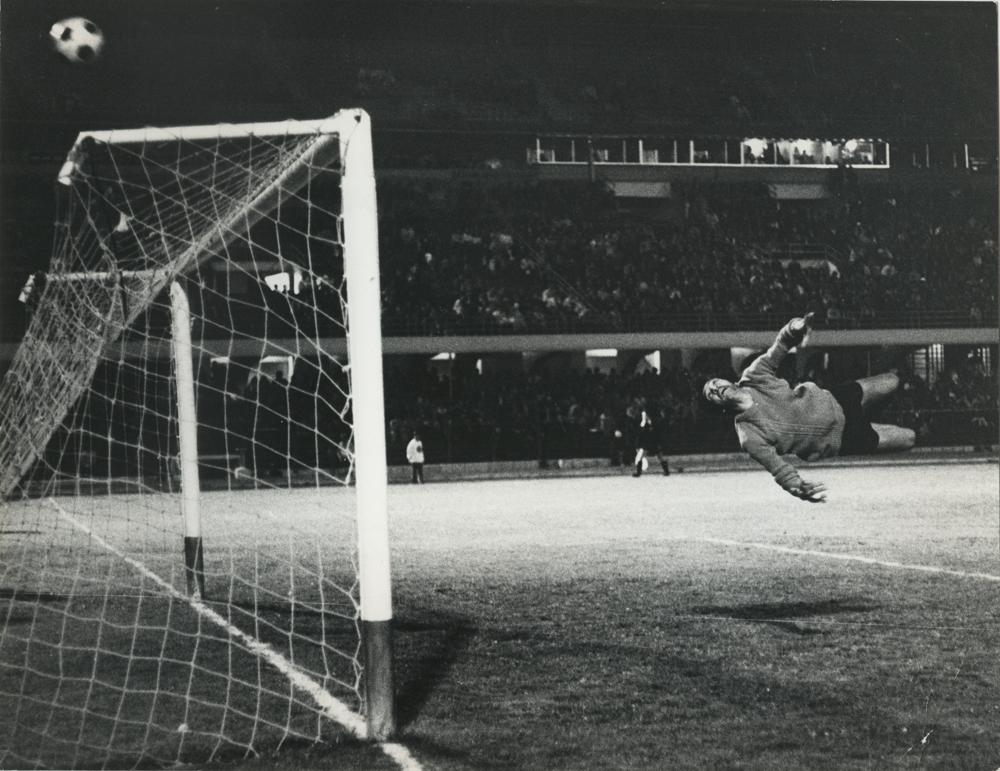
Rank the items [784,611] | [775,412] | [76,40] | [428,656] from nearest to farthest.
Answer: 1. [428,656]
2. [76,40]
3. [784,611]
4. [775,412]

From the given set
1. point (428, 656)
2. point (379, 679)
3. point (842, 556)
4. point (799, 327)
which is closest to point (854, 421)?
point (842, 556)

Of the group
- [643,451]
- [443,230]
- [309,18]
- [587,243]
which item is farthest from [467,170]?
[643,451]

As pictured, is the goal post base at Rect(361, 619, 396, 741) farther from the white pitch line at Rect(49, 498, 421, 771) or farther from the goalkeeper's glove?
the goalkeeper's glove

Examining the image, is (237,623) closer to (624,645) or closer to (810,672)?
(624,645)

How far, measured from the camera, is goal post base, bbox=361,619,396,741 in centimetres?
400

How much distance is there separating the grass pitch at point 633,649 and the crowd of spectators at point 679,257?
43.1 ft

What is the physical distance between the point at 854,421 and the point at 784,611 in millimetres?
9063

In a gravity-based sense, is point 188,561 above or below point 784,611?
above

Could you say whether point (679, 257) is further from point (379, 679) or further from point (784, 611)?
point (379, 679)

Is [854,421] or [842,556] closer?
[842,556]

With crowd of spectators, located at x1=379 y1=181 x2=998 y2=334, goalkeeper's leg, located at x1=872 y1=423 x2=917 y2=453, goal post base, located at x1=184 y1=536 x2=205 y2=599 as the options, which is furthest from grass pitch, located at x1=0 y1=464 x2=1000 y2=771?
crowd of spectators, located at x1=379 y1=181 x2=998 y2=334

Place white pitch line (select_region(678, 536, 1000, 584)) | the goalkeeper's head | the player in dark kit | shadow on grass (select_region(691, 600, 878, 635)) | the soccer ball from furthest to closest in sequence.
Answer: the player in dark kit < the goalkeeper's head < white pitch line (select_region(678, 536, 1000, 584)) < shadow on grass (select_region(691, 600, 878, 635)) < the soccer ball

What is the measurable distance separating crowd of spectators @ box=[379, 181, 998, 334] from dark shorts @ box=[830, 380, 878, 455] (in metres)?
3.98

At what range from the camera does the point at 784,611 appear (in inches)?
255
